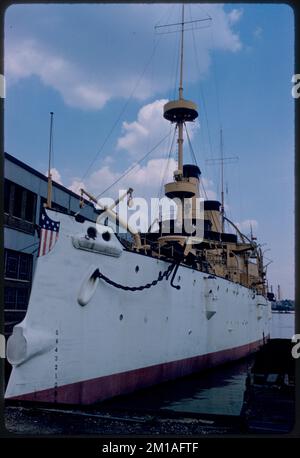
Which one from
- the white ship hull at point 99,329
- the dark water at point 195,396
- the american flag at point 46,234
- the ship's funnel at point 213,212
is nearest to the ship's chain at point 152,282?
the white ship hull at point 99,329

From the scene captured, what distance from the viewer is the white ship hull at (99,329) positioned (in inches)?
332

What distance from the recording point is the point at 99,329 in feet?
32.6

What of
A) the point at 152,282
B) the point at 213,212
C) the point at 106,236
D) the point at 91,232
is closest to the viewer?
the point at 91,232

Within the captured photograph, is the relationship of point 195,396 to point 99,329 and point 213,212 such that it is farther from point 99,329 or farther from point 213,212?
point 213,212

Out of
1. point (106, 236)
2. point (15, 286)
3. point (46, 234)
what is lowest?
point (15, 286)

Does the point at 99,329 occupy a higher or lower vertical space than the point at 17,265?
lower

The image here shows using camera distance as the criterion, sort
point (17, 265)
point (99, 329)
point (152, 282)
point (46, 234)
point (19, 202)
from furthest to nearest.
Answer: point (19, 202), point (17, 265), point (152, 282), point (99, 329), point (46, 234)

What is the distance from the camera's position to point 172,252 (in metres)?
13.3

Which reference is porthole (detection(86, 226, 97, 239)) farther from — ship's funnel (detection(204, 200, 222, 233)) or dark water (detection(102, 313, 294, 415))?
ship's funnel (detection(204, 200, 222, 233))

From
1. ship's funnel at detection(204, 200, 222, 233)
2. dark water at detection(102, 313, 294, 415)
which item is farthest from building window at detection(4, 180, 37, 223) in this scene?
ship's funnel at detection(204, 200, 222, 233)

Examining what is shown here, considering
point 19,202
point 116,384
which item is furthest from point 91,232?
point 19,202

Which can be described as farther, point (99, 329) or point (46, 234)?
point (99, 329)

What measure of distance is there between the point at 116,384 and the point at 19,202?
6.53 meters
